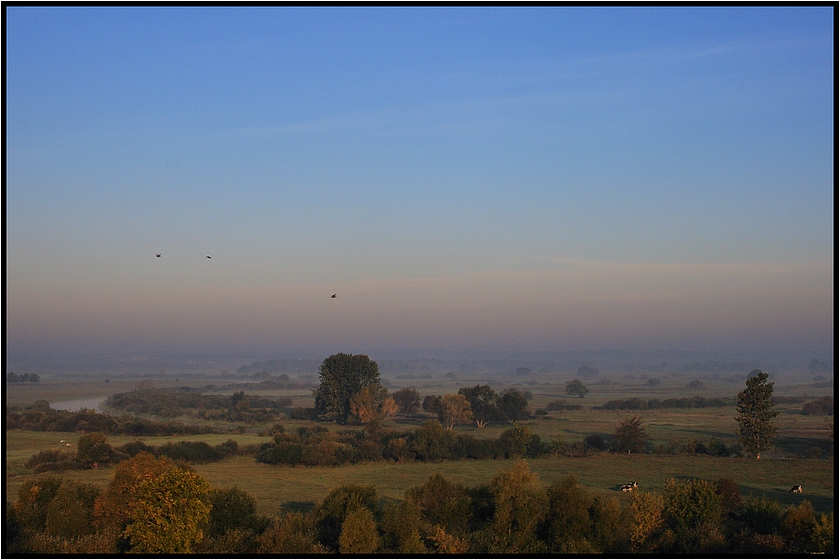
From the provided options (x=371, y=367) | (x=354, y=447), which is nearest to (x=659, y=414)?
(x=371, y=367)

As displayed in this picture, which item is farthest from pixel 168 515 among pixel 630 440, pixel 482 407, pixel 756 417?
pixel 482 407

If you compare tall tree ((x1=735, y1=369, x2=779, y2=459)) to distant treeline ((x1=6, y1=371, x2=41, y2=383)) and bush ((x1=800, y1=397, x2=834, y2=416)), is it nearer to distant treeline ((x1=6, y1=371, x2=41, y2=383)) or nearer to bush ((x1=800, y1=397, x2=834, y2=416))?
bush ((x1=800, y1=397, x2=834, y2=416))

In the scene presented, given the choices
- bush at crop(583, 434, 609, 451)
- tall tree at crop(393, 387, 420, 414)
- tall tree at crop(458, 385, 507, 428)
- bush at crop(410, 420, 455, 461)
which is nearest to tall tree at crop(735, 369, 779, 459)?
bush at crop(583, 434, 609, 451)

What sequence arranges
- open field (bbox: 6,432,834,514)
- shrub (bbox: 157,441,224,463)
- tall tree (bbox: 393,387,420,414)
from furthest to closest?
tall tree (bbox: 393,387,420,414)
shrub (bbox: 157,441,224,463)
open field (bbox: 6,432,834,514)

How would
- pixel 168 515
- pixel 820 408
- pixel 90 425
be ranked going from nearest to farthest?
pixel 168 515, pixel 90 425, pixel 820 408

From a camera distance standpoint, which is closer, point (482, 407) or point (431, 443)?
point (431, 443)

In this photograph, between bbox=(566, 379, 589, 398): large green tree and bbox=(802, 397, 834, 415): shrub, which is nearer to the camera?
bbox=(802, 397, 834, 415): shrub

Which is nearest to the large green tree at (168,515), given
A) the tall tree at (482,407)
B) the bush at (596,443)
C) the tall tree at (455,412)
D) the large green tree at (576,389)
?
the bush at (596,443)

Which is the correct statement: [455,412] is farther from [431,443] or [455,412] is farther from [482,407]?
→ [431,443]
